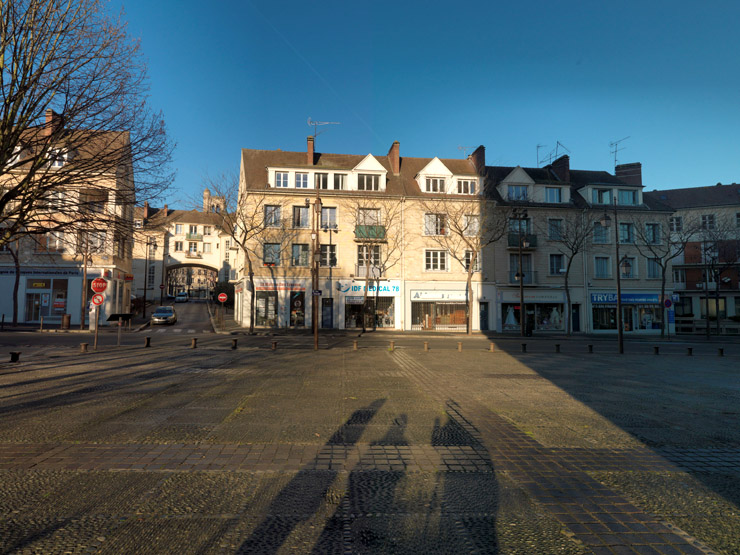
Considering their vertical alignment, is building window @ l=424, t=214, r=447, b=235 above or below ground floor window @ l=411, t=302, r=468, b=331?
above

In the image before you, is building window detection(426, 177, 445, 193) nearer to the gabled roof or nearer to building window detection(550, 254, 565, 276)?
building window detection(550, 254, 565, 276)

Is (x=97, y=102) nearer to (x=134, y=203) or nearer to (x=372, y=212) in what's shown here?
(x=134, y=203)

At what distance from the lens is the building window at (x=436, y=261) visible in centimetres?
3616

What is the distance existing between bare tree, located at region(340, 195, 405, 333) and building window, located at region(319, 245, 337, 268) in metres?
1.80

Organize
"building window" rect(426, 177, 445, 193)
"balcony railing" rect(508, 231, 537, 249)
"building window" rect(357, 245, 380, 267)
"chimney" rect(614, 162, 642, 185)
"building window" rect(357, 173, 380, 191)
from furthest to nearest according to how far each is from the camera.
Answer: "chimney" rect(614, 162, 642, 185) < "building window" rect(426, 177, 445, 193) < "balcony railing" rect(508, 231, 537, 249) < "building window" rect(357, 173, 380, 191) < "building window" rect(357, 245, 380, 267)

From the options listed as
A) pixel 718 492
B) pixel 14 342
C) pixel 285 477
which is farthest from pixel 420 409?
pixel 14 342

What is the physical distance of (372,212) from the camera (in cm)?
3562

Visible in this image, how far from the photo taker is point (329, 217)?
3541 cm

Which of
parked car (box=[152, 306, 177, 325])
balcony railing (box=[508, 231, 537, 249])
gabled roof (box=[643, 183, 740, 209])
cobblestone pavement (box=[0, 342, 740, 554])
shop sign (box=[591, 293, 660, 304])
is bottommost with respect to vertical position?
cobblestone pavement (box=[0, 342, 740, 554])

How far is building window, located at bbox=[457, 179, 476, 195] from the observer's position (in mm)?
37169

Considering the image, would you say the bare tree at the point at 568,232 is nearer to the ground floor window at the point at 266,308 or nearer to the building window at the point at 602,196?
the building window at the point at 602,196

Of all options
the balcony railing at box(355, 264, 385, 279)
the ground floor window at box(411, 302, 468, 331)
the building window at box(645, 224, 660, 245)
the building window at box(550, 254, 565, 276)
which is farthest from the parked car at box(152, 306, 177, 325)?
the building window at box(645, 224, 660, 245)

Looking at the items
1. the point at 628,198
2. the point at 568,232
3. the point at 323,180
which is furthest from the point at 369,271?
the point at 628,198

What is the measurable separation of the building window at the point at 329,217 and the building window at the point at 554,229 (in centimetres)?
1851
